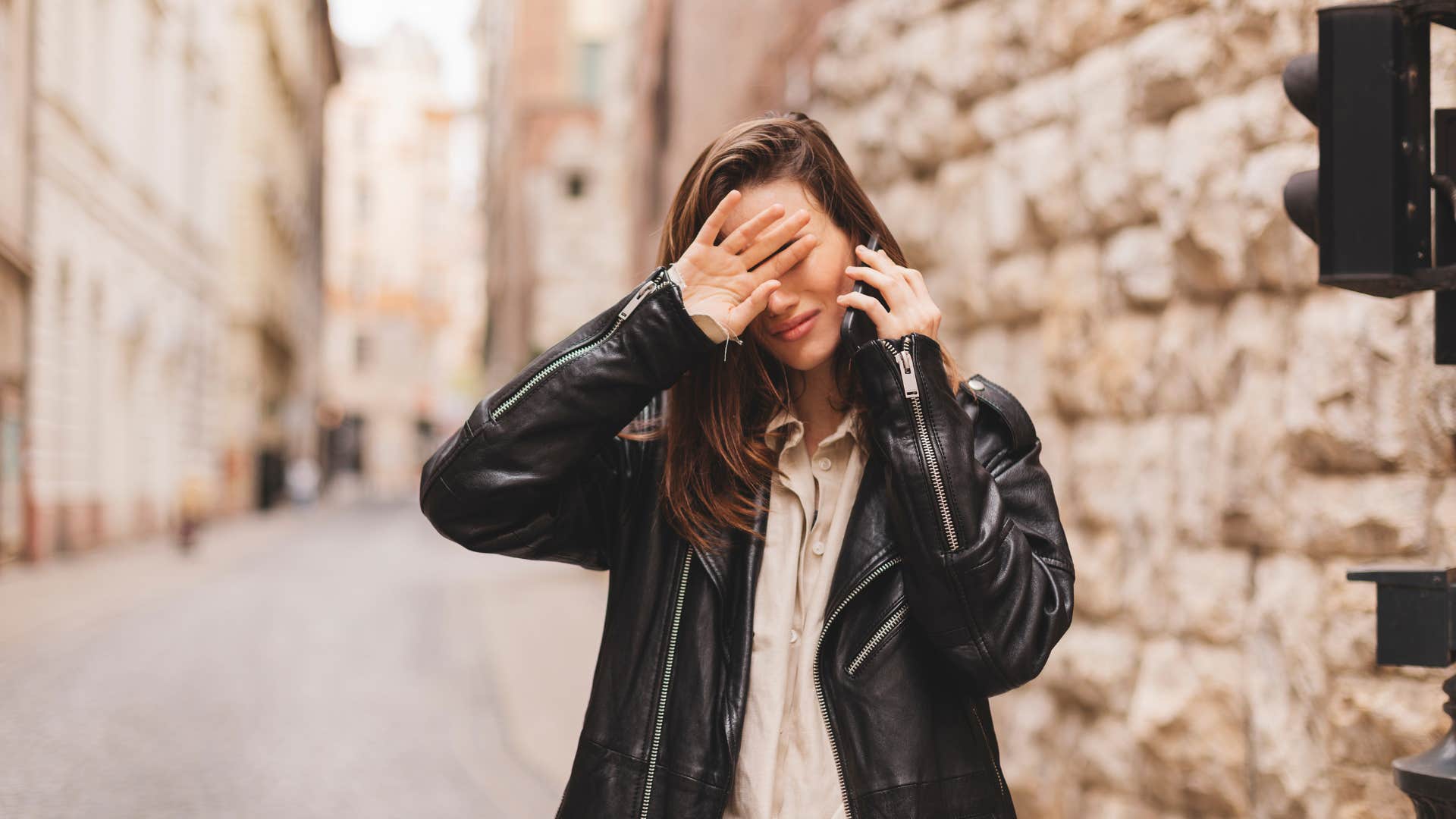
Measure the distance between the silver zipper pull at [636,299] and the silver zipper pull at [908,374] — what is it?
354 millimetres

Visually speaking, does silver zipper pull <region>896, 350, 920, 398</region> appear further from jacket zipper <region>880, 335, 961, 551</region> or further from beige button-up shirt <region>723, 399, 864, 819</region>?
beige button-up shirt <region>723, 399, 864, 819</region>

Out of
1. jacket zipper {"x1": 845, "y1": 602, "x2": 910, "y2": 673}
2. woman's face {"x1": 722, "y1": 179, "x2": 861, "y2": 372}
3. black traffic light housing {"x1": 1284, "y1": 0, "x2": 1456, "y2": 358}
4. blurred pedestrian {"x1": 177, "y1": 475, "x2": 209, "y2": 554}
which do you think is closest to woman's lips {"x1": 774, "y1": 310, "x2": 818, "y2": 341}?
woman's face {"x1": 722, "y1": 179, "x2": 861, "y2": 372}

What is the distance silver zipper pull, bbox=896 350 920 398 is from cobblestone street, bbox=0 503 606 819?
16.7 feet

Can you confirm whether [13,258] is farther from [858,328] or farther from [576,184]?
[576,184]

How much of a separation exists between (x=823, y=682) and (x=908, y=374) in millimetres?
420

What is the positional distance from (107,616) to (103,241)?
416 centimetres

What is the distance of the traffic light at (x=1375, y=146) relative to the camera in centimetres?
226

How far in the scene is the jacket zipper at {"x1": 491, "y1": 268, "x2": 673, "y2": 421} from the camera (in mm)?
2141

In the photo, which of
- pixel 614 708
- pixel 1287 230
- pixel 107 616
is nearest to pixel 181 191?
pixel 107 616

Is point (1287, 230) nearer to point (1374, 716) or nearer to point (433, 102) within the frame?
point (1374, 716)

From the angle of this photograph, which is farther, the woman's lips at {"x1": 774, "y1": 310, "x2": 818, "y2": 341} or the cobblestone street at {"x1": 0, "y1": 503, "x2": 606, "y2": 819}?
the cobblestone street at {"x1": 0, "y1": 503, "x2": 606, "y2": 819}

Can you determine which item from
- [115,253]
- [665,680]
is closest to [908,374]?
[665,680]

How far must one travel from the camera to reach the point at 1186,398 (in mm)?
5367

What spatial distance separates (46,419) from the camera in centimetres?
1109
